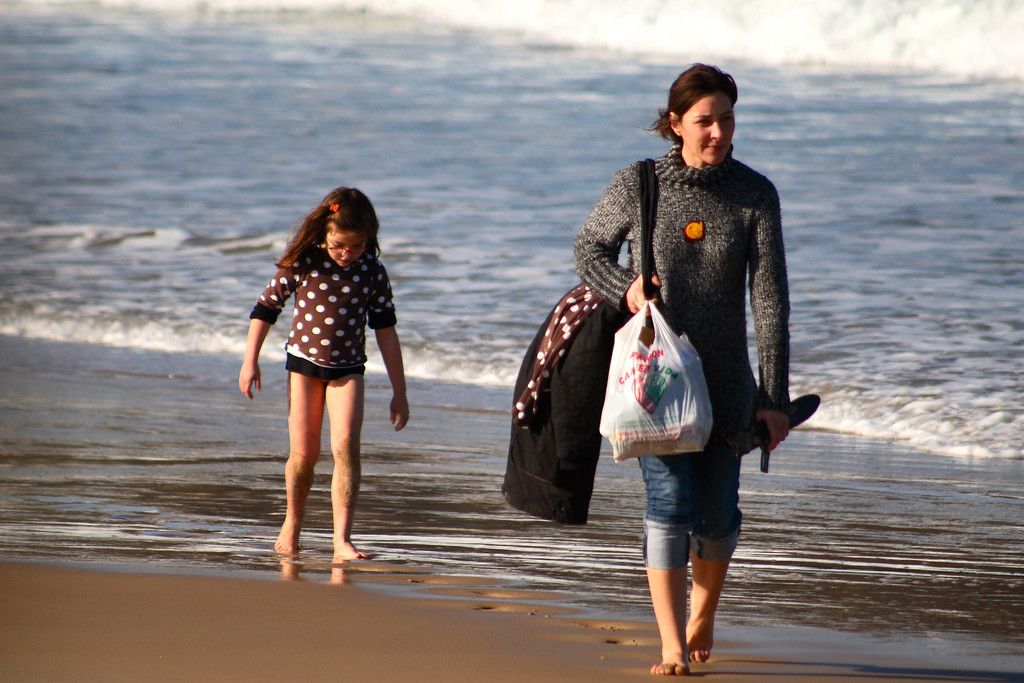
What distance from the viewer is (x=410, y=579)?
15.2ft

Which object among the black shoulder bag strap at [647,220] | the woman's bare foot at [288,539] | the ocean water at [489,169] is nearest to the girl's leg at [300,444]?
the woman's bare foot at [288,539]

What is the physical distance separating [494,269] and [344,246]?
6.41m

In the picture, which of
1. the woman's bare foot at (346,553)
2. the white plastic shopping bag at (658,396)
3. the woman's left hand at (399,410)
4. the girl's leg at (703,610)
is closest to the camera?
the white plastic shopping bag at (658,396)

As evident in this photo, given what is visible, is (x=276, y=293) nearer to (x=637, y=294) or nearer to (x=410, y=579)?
(x=410, y=579)

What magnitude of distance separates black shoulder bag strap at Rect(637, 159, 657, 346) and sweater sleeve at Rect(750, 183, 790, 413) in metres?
0.26

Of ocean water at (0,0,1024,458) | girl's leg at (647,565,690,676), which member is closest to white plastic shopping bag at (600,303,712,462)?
girl's leg at (647,565,690,676)

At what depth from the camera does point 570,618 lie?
423 cm

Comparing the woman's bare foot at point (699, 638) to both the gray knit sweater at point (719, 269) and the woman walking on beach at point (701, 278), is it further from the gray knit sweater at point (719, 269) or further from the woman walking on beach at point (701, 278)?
the gray knit sweater at point (719, 269)

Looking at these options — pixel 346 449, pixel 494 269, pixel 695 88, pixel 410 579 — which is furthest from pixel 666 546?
pixel 494 269

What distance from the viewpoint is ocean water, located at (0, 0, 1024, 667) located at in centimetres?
518

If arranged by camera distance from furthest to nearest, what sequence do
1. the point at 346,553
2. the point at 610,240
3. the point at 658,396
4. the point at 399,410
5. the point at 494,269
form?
the point at 494,269 < the point at 399,410 < the point at 346,553 < the point at 610,240 < the point at 658,396

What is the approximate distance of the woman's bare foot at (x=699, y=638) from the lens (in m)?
3.85

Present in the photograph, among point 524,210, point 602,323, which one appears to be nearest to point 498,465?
point 602,323

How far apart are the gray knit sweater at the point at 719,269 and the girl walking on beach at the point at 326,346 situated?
1.55 meters
